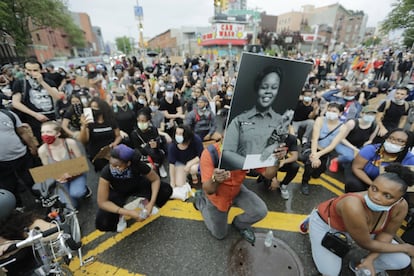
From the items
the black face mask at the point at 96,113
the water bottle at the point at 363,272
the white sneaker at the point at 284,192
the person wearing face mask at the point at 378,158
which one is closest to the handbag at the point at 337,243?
the water bottle at the point at 363,272

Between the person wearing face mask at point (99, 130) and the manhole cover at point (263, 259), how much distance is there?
9.28 feet

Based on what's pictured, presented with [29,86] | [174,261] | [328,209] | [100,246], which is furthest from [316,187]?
[29,86]

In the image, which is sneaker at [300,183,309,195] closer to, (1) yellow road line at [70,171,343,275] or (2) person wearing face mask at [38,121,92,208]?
(1) yellow road line at [70,171,343,275]

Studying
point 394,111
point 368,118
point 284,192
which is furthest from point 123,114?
point 394,111

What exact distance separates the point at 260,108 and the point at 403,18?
29.3 meters

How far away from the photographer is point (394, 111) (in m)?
4.32

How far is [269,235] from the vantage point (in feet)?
8.21

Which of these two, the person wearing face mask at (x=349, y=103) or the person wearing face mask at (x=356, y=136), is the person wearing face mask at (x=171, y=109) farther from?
the person wearing face mask at (x=349, y=103)

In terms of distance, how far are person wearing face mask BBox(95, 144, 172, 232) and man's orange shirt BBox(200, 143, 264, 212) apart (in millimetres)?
900

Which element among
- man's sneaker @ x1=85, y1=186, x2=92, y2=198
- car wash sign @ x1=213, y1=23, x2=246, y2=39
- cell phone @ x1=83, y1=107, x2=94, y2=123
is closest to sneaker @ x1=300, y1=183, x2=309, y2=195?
man's sneaker @ x1=85, y1=186, x2=92, y2=198

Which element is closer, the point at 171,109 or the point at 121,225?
the point at 121,225

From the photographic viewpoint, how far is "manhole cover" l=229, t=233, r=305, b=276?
2258mm

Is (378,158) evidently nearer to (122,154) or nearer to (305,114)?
(305,114)

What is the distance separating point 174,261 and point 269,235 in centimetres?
120
